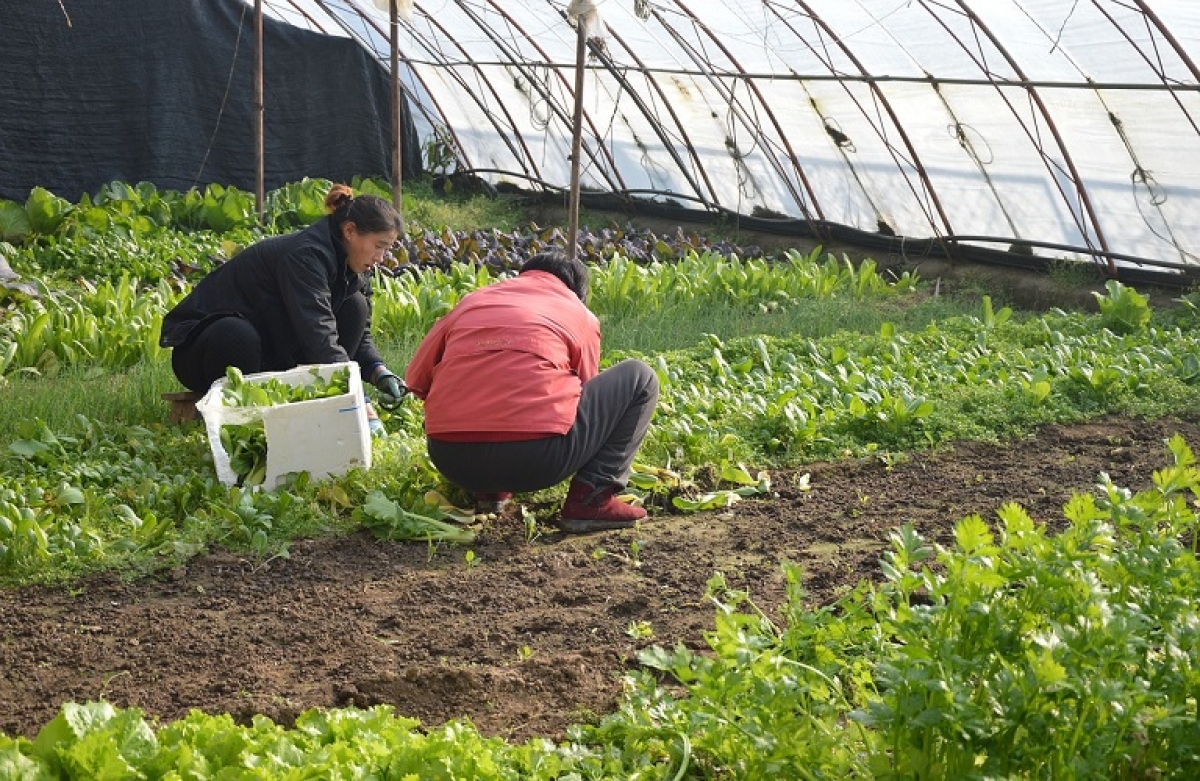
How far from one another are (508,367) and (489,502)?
0.67 meters

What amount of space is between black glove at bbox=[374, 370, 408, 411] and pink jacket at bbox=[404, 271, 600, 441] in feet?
4.27

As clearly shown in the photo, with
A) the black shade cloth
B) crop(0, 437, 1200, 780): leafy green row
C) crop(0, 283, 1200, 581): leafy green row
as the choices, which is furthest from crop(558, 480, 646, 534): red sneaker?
the black shade cloth

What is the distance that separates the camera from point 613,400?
4543mm

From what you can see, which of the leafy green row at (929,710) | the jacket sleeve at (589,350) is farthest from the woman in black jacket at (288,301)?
the leafy green row at (929,710)

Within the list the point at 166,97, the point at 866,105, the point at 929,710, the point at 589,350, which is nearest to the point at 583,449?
the point at 589,350

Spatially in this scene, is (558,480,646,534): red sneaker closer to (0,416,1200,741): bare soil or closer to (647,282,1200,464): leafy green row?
(0,416,1200,741): bare soil

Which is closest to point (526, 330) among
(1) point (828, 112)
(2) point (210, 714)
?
(2) point (210, 714)

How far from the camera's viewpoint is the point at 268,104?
13094mm

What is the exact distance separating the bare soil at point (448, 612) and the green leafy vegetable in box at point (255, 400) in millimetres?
614

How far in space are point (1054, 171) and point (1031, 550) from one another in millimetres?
7446

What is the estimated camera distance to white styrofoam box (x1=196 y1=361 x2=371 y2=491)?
474 cm

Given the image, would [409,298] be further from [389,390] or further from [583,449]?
[583,449]

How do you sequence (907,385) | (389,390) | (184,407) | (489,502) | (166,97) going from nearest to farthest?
(489,502), (184,407), (389,390), (907,385), (166,97)

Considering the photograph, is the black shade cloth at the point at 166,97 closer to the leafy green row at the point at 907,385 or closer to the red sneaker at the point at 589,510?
the leafy green row at the point at 907,385
